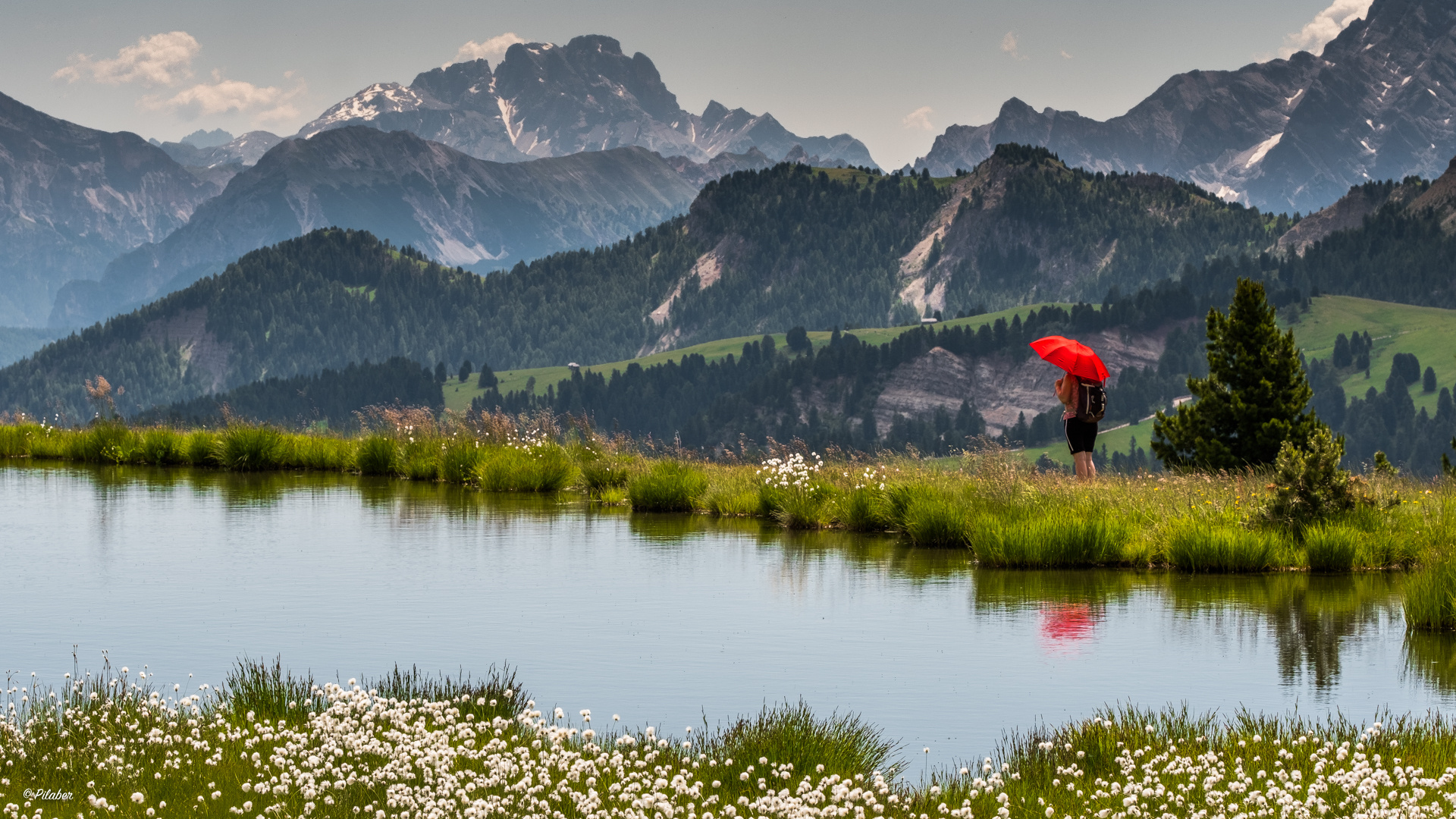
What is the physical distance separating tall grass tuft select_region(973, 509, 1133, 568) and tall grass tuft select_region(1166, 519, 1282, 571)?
852mm

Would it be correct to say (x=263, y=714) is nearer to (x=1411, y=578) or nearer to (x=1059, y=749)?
(x=1059, y=749)

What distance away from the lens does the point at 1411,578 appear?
56.3 feet

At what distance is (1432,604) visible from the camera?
16516mm

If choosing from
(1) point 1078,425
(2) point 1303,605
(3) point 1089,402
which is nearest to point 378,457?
(1) point 1078,425

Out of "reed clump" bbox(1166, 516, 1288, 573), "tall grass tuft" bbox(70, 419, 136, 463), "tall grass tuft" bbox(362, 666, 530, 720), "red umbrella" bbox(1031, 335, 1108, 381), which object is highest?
"red umbrella" bbox(1031, 335, 1108, 381)

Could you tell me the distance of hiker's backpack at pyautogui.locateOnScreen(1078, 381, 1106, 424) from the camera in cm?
2688

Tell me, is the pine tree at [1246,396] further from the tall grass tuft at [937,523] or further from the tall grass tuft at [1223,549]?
the tall grass tuft at [1223,549]

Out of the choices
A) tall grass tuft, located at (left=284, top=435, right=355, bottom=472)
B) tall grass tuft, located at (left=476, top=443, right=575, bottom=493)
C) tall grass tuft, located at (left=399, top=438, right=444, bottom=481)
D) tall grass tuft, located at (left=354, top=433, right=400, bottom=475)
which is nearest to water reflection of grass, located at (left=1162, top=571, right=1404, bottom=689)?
tall grass tuft, located at (left=476, top=443, right=575, bottom=493)

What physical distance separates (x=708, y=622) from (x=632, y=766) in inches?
288

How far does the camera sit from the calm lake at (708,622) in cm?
1334

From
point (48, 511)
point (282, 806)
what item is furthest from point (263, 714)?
point (48, 511)

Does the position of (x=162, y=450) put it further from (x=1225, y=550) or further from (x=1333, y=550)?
(x=1333, y=550)

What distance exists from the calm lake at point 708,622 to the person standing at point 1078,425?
446 centimetres

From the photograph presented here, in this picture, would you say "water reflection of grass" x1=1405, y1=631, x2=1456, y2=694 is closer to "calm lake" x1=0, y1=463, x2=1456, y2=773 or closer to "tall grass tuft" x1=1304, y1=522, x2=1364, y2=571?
"calm lake" x1=0, y1=463, x2=1456, y2=773
